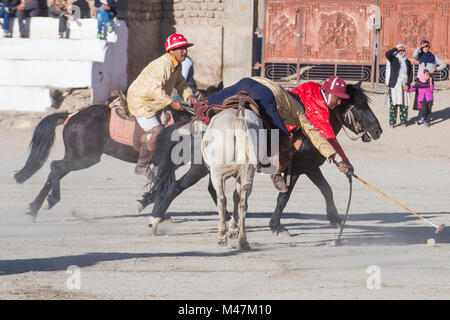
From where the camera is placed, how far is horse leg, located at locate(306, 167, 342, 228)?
10109mm

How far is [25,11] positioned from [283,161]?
11374 millimetres

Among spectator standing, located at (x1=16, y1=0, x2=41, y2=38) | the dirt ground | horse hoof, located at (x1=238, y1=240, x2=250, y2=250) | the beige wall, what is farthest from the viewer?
the beige wall

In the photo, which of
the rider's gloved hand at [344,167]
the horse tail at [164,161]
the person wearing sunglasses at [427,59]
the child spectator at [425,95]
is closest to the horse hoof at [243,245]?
the rider's gloved hand at [344,167]

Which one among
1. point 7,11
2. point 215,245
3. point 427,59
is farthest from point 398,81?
point 215,245

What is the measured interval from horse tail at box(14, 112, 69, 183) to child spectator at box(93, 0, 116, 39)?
8053 millimetres

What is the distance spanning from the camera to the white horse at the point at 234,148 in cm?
841

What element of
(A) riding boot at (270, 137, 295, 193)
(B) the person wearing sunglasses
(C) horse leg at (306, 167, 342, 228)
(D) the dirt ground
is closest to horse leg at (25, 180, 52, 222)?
(D) the dirt ground

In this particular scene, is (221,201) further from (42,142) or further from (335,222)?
(42,142)

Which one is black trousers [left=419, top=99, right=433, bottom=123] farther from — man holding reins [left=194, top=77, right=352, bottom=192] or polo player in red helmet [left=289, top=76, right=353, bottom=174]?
man holding reins [left=194, top=77, right=352, bottom=192]

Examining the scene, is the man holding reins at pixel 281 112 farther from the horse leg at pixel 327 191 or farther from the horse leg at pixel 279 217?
the horse leg at pixel 327 191

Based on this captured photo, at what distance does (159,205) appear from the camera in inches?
386

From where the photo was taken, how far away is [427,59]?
18.5 meters
